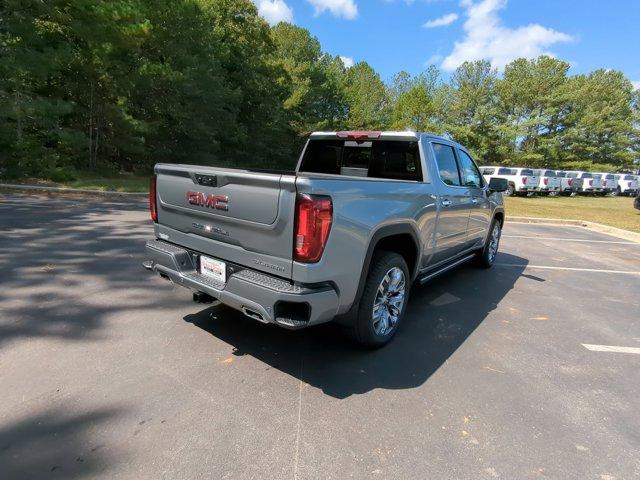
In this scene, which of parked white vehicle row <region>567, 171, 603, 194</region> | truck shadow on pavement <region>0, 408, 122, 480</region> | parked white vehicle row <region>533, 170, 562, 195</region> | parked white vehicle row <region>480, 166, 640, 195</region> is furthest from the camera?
parked white vehicle row <region>567, 171, 603, 194</region>

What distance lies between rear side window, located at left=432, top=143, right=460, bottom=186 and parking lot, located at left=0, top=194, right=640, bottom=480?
149cm

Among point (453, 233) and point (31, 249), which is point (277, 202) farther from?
point (31, 249)

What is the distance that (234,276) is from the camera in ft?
9.68

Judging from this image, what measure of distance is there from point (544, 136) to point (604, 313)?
140 ft

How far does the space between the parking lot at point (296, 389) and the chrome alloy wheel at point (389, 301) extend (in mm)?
243

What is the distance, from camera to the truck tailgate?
275 cm

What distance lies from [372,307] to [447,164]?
2.38 m

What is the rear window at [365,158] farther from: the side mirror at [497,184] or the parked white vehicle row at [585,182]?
the parked white vehicle row at [585,182]

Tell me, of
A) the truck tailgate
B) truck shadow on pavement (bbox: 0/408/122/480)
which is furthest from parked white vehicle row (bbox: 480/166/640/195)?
truck shadow on pavement (bbox: 0/408/122/480)

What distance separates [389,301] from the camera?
371 centimetres

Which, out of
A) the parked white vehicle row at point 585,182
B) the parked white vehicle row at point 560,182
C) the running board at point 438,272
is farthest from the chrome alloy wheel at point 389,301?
the parked white vehicle row at point 585,182

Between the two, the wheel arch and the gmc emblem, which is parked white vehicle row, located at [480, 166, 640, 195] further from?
the gmc emblem

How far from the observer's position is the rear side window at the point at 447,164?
463 centimetres

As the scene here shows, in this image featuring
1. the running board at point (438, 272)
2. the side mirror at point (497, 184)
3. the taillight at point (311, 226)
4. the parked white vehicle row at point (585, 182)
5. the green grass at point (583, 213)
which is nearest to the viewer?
the taillight at point (311, 226)
